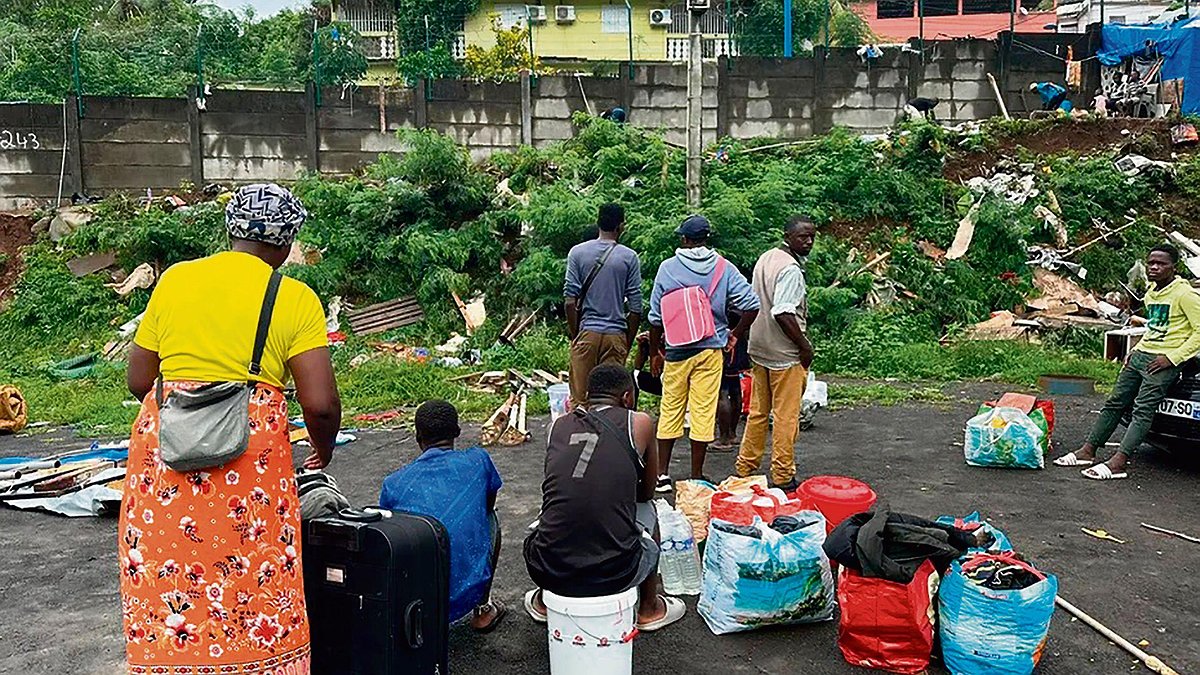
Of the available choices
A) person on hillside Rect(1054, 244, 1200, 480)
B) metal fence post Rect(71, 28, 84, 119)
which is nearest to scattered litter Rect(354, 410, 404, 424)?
person on hillside Rect(1054, 244, 1200, 480)

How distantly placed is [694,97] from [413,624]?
9557 millimetres

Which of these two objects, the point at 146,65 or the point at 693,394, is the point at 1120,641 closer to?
the point at 693,394

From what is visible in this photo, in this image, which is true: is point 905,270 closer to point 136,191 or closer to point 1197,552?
point 1197,552

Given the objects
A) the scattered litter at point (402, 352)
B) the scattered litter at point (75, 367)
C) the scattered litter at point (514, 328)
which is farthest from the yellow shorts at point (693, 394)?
the scattered litter at point (75, 367)

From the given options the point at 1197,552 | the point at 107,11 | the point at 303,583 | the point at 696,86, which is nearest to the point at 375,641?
the point at 303,583

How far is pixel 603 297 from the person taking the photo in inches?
295

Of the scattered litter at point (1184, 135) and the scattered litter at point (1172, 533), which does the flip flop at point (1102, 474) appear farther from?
the scattered litter at point (1184, 135)

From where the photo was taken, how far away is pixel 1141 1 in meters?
27.9

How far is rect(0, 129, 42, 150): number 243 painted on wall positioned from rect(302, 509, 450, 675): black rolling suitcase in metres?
15.4

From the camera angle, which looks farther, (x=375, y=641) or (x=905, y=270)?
(x=905, y=270)

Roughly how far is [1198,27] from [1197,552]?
604 inches

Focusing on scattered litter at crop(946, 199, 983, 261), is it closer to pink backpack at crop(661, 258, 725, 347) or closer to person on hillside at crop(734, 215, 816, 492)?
person on hillside at crop(734, 215, 816, 492)

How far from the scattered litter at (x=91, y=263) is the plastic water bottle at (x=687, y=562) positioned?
40.6 feet

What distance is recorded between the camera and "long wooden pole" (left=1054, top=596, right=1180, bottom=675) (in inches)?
167
